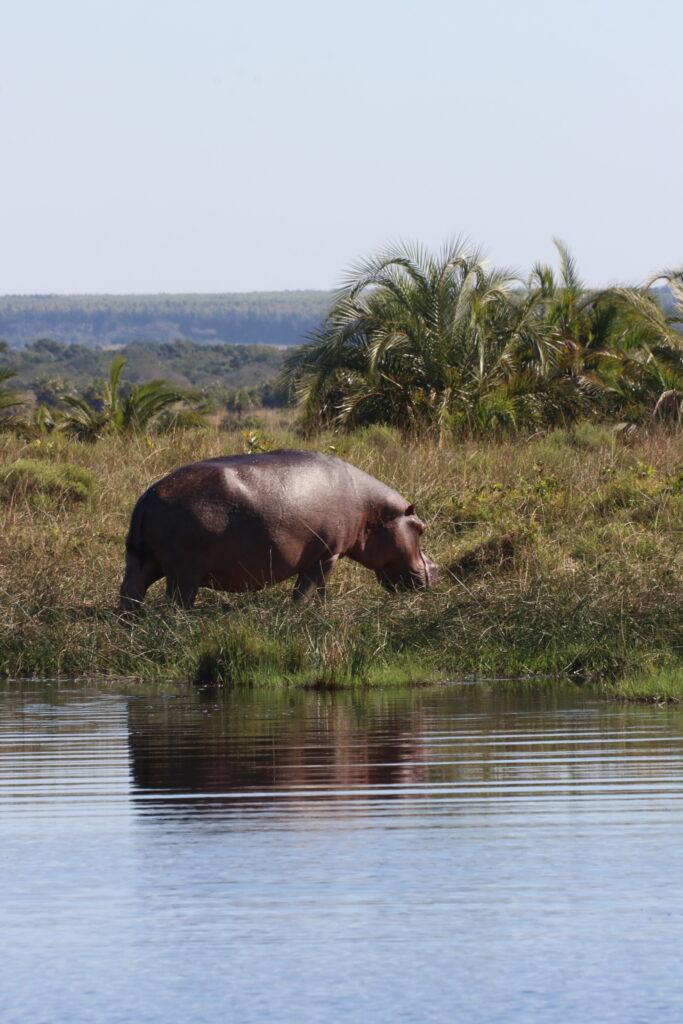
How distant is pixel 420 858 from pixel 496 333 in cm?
1986

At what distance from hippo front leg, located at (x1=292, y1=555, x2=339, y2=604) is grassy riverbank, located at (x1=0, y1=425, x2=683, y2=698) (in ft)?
0.48

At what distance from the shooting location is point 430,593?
49.0 feet

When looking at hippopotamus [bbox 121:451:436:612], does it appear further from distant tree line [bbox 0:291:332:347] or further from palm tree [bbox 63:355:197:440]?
distant tree line [bbox 0:291:332:347]

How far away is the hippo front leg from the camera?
14945mm

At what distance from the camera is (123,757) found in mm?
9242

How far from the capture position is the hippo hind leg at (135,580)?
14594mm

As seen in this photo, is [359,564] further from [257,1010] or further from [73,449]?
[257,1010]

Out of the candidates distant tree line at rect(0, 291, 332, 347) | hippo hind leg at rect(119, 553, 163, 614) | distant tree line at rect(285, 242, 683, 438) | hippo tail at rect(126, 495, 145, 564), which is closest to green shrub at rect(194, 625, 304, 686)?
hippo hind leg at rect(119, 553, 163, 614)

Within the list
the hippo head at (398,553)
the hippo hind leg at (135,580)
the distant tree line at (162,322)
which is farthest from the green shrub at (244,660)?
the distant tree line at (162,322)

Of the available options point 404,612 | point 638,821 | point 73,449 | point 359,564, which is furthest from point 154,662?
point 73,449

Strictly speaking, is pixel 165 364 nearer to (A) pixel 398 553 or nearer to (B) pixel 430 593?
(A) pixel 398 553

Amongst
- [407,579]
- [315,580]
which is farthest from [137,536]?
[407,579]

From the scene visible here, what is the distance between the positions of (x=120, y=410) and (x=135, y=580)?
42.1ft

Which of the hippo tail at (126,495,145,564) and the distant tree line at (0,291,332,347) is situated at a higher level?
the hippo tail at (126,495,145,564)
